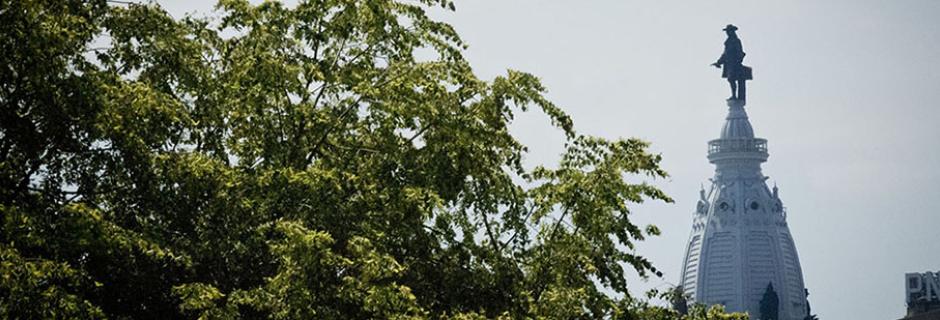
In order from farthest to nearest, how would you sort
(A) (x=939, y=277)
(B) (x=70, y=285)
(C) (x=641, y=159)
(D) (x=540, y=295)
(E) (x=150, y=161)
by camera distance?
(A) (x=939, y=277)
(C) (x=641, y=159)
(D) (x=540, y=295)
(E) (x=150, y=161)
(B) (x=70, y=285)

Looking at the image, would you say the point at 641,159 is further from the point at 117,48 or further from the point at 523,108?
the point at 117,48

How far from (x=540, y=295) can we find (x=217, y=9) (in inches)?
298

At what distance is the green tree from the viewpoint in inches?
1168

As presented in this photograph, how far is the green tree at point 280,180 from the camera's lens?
29656 millimetres

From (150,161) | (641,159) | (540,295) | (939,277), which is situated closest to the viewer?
(150,161)

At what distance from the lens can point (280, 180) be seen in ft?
103

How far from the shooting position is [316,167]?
1261 inches

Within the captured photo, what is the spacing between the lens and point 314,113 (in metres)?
32.7

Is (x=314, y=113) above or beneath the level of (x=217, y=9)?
beneath

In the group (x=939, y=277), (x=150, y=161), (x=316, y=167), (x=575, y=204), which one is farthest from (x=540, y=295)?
(x=939, y=277)

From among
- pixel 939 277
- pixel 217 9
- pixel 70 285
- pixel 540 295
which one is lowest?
A: pixel 70 285

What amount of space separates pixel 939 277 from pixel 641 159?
5131 inches

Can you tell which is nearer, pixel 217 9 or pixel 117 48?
pixel 117 48

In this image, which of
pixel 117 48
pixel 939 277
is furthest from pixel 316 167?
pixel 939 277
